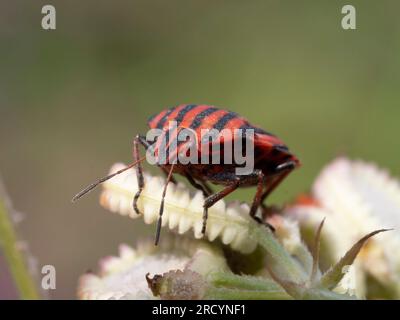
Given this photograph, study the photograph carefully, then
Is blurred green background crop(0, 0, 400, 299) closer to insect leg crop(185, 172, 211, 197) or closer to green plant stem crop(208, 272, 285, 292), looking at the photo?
insect leg crop(185, 172, 211, 197)

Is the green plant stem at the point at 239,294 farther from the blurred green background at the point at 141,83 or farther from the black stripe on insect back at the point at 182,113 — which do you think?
the blurred green background at the point at 141,83

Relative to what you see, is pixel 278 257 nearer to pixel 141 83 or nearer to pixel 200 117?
pixel 200 117

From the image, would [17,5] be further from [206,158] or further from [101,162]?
[206,158]

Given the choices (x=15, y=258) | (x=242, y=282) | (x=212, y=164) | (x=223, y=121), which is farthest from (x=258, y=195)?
(x=15, y=258)

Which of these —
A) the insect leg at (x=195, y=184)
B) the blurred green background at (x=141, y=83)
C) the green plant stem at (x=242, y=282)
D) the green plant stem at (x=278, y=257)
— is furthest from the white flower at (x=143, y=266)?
the blurred green background at (x=141, y=83)

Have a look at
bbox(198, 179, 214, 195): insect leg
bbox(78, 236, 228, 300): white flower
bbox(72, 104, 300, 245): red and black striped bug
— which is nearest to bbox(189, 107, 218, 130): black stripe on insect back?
bbox(72, 104, 300, 245): red and black striped bug

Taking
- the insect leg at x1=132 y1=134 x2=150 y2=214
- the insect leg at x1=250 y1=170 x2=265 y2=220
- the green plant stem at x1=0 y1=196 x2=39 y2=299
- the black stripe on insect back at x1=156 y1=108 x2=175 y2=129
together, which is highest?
the black stripe on insect back at x1=156 y1=108 x2=175 y2=129
